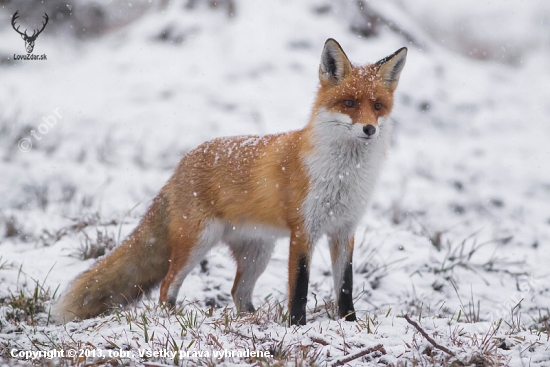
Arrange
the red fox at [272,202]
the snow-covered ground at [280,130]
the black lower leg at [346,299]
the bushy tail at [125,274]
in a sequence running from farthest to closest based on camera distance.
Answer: the bushy tail at [125,274]
the black lower leg at [346,299]
the red fox at [272,202]
the snow-covered ground at [280,130]

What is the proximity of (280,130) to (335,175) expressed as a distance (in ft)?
16.2

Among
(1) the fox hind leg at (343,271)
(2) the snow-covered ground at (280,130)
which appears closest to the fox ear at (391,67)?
(1) the fox hind leg at (343,271)

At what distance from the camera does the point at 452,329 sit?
263 cm

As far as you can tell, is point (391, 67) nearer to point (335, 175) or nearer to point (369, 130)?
point (369, 130)

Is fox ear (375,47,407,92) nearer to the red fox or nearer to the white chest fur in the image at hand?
the red fox

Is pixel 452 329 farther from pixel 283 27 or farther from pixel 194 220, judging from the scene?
pixel 283 27

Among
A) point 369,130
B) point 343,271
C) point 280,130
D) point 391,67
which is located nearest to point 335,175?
point 369,130

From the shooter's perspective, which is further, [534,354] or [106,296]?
[106,296]

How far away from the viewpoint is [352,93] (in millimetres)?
2832

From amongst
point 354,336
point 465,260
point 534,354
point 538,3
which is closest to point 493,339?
point 534,354

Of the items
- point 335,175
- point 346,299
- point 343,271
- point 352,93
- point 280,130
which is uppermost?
point 352,93

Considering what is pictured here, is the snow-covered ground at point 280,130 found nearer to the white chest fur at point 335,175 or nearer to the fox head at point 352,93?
the white chest fur at point 335,175

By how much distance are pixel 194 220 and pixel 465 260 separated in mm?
2773

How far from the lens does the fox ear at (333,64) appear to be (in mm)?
2930
